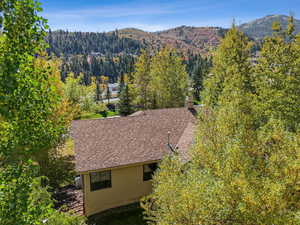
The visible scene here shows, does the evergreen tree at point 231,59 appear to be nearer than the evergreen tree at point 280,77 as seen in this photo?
No

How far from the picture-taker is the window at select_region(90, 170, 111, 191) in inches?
550

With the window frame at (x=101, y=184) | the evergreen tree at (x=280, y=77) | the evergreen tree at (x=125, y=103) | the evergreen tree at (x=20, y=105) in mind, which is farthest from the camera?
the evergreen tree at (x=125, y=103)

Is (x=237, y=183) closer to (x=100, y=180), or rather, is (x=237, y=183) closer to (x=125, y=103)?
(x=100, y=180)

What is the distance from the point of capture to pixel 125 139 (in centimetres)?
1584

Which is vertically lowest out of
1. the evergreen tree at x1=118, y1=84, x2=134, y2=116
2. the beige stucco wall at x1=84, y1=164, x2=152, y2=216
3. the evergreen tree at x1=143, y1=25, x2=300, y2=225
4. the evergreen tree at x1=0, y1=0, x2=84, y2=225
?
the beige stucco wall at x1=84, y1=164, x2=152, y2=216

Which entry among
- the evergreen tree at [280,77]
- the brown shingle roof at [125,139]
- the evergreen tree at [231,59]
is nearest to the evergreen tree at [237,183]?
the evergreen tree at [280,77]

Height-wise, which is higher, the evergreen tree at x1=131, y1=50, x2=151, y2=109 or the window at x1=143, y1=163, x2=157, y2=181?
the evergreen tree at x1=131, y1=50, x2=151, y2=109

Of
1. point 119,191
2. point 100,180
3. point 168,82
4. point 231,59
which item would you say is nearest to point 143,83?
point 168,82

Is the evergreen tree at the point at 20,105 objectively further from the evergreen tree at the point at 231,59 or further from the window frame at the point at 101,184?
the evergreen tree at the point at 231,59

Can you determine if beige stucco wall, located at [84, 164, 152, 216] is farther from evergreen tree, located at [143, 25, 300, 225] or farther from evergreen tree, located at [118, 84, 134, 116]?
evergreen tree, located at [118, 84, 134, 116]

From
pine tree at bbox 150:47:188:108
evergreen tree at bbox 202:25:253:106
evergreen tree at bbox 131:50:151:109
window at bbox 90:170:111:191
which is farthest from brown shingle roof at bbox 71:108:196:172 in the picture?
evergreen tree at bbox 131:50:151:109

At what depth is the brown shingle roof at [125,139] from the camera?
14055 mm

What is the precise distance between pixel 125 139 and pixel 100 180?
3.03m

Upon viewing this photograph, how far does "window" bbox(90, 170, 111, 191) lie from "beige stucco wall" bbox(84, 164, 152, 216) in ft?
0.58
